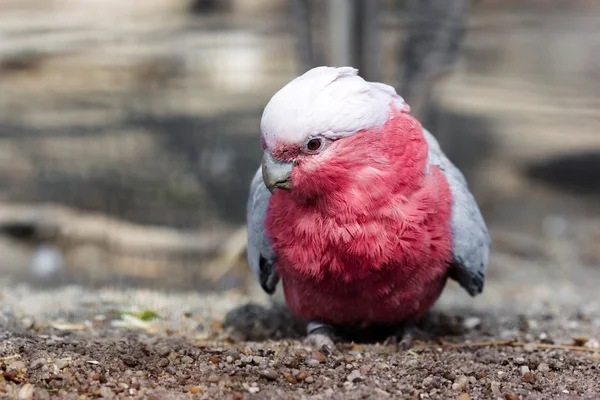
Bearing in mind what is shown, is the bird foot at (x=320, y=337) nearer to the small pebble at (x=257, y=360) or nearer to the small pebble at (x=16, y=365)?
the small pebble at (x=257, y=360)

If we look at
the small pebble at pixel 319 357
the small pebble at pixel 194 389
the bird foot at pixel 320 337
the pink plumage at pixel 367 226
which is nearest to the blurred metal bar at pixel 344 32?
the pink plumage at pixel 367 226

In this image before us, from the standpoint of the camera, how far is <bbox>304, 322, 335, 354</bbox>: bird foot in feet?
9.71

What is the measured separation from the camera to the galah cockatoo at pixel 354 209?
253cm

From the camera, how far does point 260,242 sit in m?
3.00

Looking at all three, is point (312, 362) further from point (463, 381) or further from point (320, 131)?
point (320, 131)

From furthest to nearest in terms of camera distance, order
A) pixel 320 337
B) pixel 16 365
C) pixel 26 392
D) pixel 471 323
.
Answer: pixel 471 323 → pixel 320 337 → pixel 16 365 → pixel 26 392

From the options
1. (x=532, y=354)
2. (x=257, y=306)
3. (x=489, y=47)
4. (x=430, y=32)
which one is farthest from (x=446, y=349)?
(x=489, y=47)

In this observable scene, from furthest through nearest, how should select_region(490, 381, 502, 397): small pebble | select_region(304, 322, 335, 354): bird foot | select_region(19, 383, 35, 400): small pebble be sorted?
select_region(304, 322, 335, 354): bird foot → select_region(490, 381, 502, 397): small pebble → select_region(19, 383, 35, 400): small pebble

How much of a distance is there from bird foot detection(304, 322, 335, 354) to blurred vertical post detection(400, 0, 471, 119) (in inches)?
114

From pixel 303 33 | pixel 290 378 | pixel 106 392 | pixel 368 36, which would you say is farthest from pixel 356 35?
pixel 106 392

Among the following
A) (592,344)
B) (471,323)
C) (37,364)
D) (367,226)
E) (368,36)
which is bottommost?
(471,323)

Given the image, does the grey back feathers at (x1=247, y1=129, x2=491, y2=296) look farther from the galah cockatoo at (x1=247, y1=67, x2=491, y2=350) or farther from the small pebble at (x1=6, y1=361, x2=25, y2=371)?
the small pebble at (x1=6, y1=361, x2=25, y2=371)

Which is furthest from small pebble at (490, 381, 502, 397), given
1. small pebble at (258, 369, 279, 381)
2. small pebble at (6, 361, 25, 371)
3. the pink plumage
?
small pebble at (6, 361, 25, 371)

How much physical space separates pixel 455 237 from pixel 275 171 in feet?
2.98
